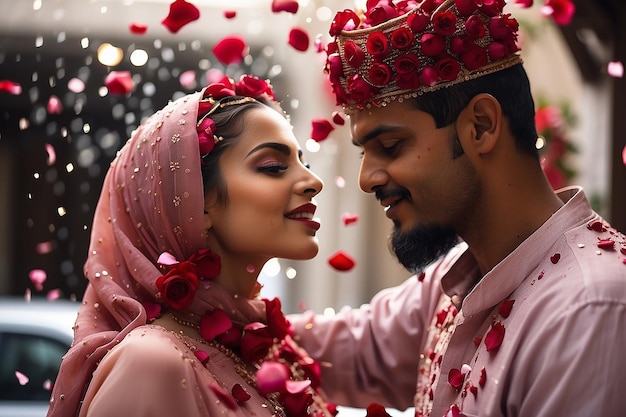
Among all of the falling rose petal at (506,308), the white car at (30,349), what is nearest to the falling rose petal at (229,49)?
the falling rose petal at (506,308)

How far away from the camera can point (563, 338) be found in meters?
1.99

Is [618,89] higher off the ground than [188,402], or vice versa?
[618,89]

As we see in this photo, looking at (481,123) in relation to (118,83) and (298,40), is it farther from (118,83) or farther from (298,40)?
(118,83)

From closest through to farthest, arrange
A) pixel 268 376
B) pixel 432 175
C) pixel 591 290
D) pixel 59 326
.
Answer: pixel 268 376
pixel 591 290
pixel 432 175
pixel 59 326

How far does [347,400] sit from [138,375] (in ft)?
3.60

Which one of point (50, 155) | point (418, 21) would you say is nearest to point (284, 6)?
point (418, 21)

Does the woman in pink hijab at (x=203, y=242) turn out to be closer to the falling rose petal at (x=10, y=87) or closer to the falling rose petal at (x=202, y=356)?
the falling rose petal at (x=202, y=356)

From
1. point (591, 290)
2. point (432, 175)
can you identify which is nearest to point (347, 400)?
point (432, 175)

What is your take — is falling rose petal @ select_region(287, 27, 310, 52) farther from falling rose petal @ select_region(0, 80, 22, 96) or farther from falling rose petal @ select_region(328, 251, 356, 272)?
falling rose petal @ select_region(0, 80, 22, 96)

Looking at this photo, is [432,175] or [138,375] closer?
[138,375]

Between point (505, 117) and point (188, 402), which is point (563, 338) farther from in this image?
point (188, 402)

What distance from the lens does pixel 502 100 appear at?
239cm

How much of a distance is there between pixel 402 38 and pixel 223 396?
1.08 meters

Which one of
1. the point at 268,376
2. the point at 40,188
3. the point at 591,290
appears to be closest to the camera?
the point at 268,376
